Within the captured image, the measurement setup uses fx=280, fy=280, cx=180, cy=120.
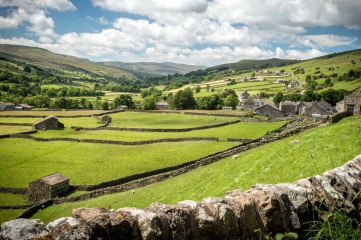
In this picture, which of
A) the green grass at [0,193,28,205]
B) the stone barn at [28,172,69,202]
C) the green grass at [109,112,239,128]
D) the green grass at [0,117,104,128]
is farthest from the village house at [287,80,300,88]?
the green grass at [0,193,28,205]

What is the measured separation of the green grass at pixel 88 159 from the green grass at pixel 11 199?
2.12m

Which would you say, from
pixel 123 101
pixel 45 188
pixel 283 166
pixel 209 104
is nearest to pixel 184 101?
pixel 209 104

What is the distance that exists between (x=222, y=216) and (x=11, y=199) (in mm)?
39018

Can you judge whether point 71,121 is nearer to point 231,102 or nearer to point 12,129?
point 12,129

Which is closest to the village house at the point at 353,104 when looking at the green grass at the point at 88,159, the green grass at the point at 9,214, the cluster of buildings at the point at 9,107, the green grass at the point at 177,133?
the green grass at the point at 88,159

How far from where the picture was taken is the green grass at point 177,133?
6322 cm

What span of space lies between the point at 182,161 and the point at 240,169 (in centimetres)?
2254

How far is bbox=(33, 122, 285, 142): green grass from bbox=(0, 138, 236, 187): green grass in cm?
750

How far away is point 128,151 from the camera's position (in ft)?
173

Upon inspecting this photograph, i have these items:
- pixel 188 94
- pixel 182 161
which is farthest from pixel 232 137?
pixel 188 94

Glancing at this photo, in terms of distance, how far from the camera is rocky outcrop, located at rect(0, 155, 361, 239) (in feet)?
13.5

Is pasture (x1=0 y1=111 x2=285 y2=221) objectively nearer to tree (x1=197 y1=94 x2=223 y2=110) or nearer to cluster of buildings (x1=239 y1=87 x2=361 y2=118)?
cluster of buildings (x1=239 y1=87 x2=361 y2=118)

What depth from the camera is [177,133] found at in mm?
69312

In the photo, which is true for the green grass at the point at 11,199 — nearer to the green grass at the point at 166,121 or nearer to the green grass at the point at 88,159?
the green grass at the point at 88,159
